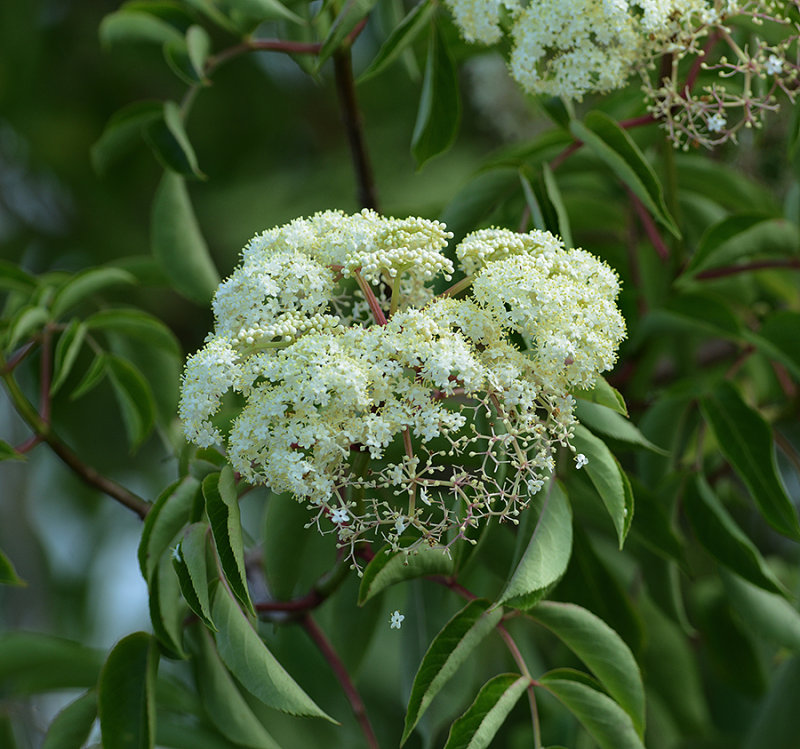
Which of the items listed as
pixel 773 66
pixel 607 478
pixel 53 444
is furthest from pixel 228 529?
pixel 773 66

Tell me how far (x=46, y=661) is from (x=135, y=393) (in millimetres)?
458

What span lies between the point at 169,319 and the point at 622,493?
8.26ft

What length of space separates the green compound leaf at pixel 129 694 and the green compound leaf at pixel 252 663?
0.82ft

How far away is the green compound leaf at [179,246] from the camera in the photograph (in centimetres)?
171

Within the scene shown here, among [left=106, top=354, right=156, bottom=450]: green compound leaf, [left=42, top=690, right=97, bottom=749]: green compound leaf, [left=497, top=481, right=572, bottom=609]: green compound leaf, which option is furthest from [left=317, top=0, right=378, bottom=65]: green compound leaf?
[left=42, top=690, right=97, bottom=749]: green compound leaf

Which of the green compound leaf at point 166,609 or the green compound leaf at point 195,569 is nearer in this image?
the green compound leaf at point 195,569

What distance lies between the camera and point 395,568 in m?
1.08

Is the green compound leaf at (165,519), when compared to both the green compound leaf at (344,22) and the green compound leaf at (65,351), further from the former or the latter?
the green compound leaf at (344,22)

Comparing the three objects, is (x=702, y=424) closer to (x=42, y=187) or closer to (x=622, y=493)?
(x=622, y=493)

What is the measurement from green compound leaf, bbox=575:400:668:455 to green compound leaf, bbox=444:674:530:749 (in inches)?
12.2

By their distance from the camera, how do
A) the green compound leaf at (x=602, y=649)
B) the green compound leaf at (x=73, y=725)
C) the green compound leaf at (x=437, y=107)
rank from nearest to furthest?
the green compound leaf at (x=602, y=649) < the green compound leaf at (x=73, y=725) < the green compound leaf at (x=437, y=107)

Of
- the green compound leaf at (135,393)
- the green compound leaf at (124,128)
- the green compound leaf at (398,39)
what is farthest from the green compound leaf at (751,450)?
the green compound leaf at (124,128)

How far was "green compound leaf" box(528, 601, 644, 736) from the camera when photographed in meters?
1.21

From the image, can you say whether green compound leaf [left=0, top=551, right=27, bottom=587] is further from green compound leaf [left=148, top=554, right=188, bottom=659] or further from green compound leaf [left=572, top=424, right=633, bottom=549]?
green compound leaf [left=572, top=424, right=633, bottom=549]
